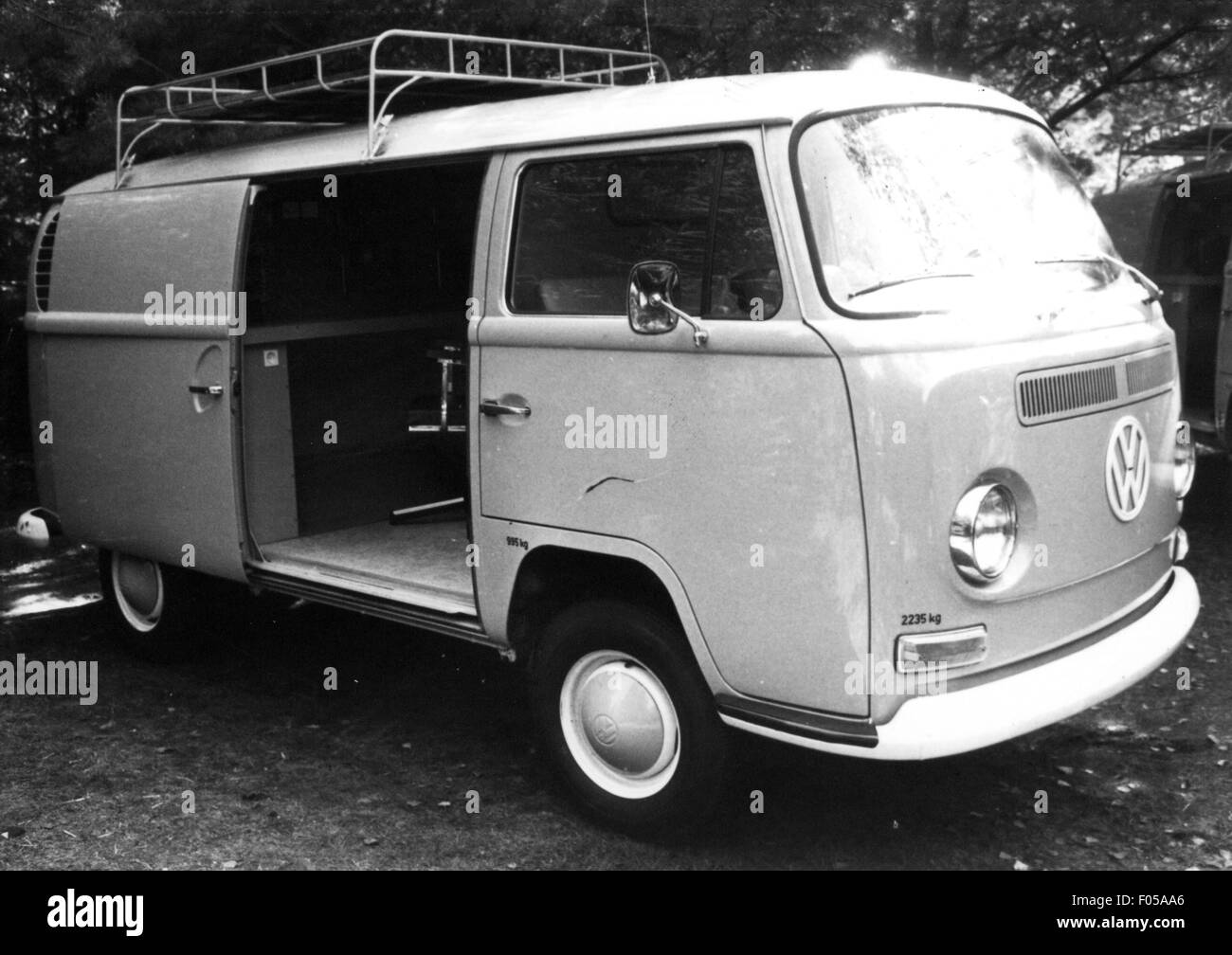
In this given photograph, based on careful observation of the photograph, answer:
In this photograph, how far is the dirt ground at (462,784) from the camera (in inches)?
178

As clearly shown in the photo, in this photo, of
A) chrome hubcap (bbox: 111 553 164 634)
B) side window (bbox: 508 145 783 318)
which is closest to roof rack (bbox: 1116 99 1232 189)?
side window (bbox: 508 145 783 318)

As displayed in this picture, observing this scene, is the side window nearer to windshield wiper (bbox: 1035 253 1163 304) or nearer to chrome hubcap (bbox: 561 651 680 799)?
windshield wiper (bbox: 1035 253 1163 304)

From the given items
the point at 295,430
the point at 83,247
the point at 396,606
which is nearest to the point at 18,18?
the point at 83,247

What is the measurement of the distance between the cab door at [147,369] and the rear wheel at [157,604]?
0.25 meters

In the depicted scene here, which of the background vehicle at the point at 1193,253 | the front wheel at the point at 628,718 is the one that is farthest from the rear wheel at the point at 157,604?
the background vehicle at the point at 1193,253

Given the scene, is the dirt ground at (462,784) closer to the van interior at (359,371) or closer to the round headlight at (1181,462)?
the van interior at (359,371)

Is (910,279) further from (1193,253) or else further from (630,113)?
(1193,253)

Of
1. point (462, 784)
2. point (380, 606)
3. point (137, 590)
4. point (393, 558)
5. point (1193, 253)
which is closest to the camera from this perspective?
point (462, 784)

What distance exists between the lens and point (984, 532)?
388cm

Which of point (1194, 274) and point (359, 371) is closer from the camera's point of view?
point (359, 371)

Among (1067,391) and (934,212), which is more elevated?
(934,212)

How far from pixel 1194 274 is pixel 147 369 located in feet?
22.1

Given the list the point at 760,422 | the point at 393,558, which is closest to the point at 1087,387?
the point at 760,422
